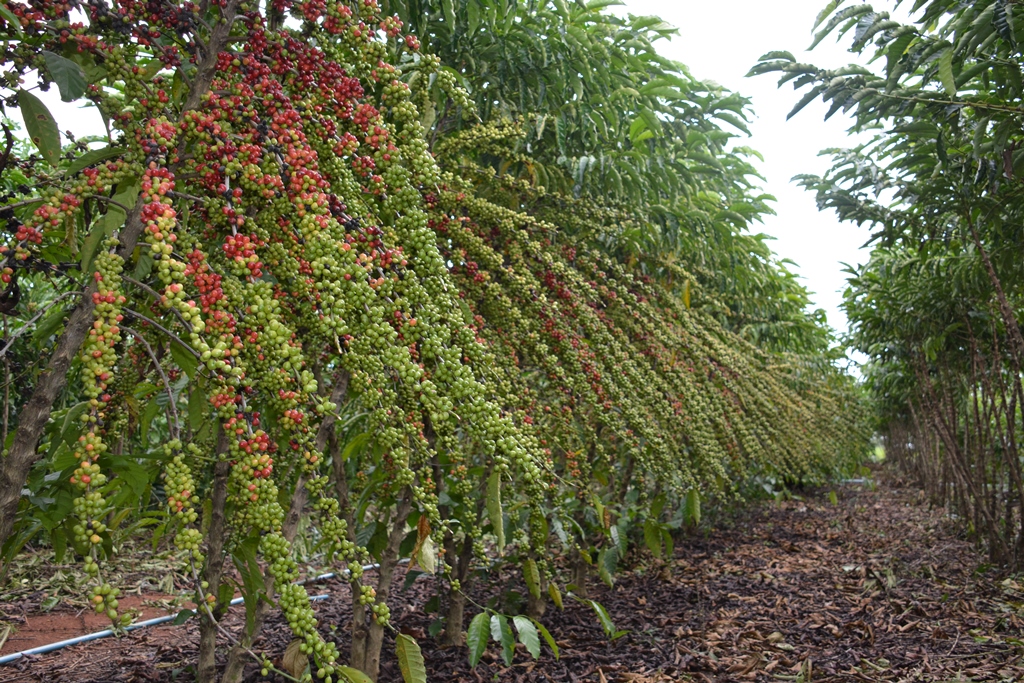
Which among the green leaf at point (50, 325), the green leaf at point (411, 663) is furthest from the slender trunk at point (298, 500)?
the green leaf at point (50, 325)

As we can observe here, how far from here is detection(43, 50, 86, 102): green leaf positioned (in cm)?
136

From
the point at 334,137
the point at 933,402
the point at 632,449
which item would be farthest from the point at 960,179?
the point at 933,402

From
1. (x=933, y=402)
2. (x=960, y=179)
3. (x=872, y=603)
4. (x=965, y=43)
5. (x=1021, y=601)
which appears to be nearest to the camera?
(x=965, y=43)

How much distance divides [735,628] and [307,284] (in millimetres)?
3503

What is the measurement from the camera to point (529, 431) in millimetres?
2244

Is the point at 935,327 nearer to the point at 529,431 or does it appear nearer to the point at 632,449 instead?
the point at 632,449

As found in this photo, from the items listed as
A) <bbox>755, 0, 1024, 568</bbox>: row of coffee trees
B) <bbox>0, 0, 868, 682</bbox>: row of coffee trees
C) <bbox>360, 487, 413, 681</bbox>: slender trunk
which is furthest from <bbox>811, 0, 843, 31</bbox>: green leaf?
<bbox>360, 487, 413, 681</bbox>: slender trunk

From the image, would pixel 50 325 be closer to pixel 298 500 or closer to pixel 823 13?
pixel 298 500

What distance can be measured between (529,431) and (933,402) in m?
6.29

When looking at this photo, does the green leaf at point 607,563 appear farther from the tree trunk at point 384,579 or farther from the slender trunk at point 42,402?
the slender trunk at point 42,402

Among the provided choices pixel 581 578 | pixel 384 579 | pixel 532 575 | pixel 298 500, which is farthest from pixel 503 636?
pixel 581 578

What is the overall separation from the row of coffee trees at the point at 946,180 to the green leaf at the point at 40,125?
8.55 ft

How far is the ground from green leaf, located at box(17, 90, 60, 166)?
2.30m

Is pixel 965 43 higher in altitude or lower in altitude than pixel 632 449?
higher
